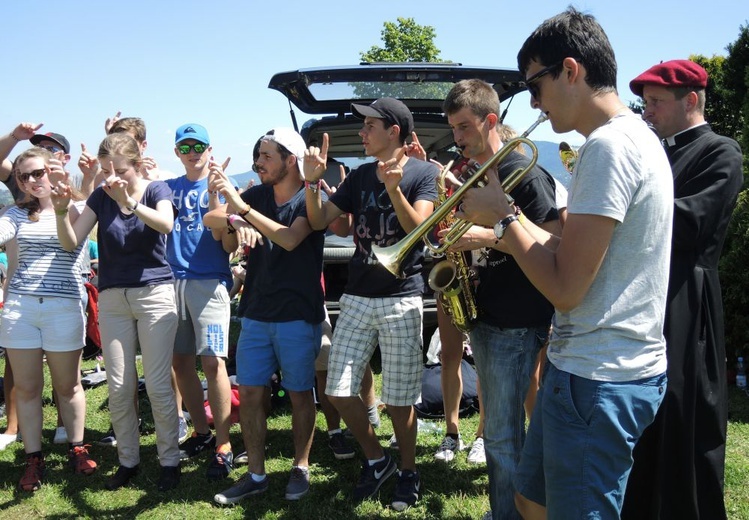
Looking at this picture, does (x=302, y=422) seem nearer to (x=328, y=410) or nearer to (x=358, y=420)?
(x=358, y=420)

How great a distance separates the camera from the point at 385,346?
3.52 metres

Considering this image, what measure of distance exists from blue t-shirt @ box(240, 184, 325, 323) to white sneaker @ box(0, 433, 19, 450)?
7.20ft

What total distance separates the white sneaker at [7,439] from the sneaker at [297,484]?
225 centimetres

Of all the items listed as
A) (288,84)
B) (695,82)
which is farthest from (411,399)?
(288,84)

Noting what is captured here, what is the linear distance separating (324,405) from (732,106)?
298 inches

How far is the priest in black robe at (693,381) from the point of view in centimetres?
239

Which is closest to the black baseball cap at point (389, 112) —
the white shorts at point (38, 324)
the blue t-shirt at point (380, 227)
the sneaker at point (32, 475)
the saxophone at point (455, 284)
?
the blue t-shirt at point (380, 227)

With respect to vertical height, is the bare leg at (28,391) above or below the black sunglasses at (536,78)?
below

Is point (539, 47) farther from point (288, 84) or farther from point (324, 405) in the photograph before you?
point (288, 84)

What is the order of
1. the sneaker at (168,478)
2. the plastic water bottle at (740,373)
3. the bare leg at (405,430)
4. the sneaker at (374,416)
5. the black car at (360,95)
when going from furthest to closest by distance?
the black car at (360,95) < the plastic water bottle at (740,373) < the sneaker at (374,416) < the sneaker at (168,478) < the bare leg at (405,430)

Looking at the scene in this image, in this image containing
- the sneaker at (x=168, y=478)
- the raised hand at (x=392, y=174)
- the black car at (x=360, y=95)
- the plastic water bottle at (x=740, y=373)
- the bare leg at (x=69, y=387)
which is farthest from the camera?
the black car at (x=360, y=95)

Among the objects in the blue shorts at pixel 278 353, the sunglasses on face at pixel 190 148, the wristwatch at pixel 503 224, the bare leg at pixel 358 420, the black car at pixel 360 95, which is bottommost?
the bare leg at pixel 358 420

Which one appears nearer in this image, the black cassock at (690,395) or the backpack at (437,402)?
the black cassock at (690,395)

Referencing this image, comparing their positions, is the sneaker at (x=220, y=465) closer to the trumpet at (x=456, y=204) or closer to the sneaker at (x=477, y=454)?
the sneaker at (x=477, y=454)
